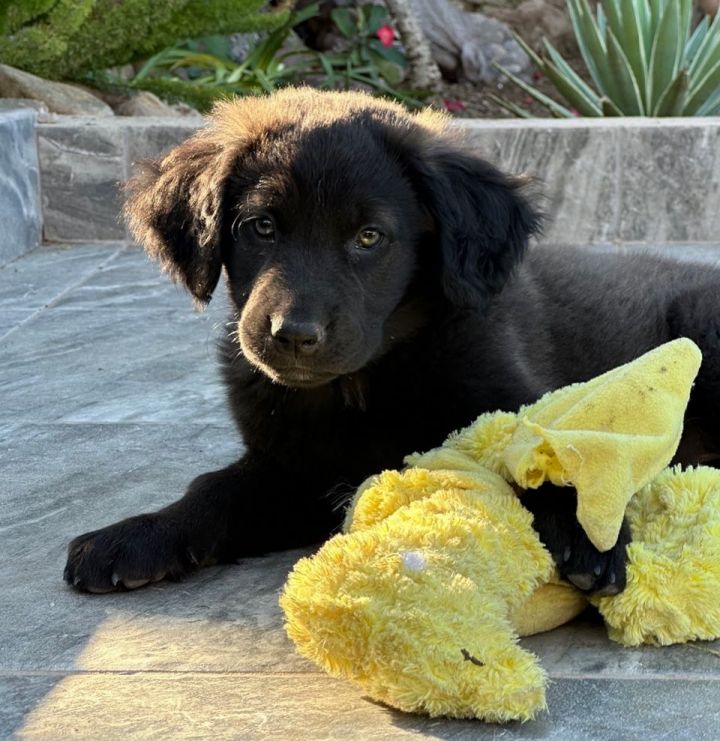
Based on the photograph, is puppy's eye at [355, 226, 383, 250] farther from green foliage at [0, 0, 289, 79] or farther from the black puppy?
green foliage at [0, 0, 289, 79]

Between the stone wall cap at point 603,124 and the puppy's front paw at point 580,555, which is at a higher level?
the puppy's front paw at point 580,555

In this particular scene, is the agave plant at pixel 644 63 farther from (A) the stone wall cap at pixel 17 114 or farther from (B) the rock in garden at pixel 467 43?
(B) the rock in garden at pixel 467 43

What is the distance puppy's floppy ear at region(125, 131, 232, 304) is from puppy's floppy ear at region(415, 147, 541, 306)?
0.43 meters

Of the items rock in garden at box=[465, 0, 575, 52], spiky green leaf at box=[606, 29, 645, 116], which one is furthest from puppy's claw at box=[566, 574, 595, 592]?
rock in garden at box=[465, 0, 575, 52]

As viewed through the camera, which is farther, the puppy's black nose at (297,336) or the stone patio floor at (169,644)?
the puppy's black nose at (297,336)

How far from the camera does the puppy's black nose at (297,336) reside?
90.8 inches

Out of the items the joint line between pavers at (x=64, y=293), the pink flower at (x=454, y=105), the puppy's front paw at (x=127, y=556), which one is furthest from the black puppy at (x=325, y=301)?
the pink flower at (x=454, y=105)

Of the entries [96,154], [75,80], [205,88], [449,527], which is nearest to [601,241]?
[96,154]

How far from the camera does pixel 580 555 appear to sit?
81.7 inches

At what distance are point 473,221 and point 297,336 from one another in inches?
21.2

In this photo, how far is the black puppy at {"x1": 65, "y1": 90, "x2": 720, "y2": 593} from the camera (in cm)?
245

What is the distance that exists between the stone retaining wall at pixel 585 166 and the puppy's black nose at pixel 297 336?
3.33 metres

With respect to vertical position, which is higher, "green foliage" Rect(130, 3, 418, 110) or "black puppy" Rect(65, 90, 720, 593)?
"black puppy" Rect(65, 90, 720, 593)

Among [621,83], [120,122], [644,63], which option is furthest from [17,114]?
[644,63]
